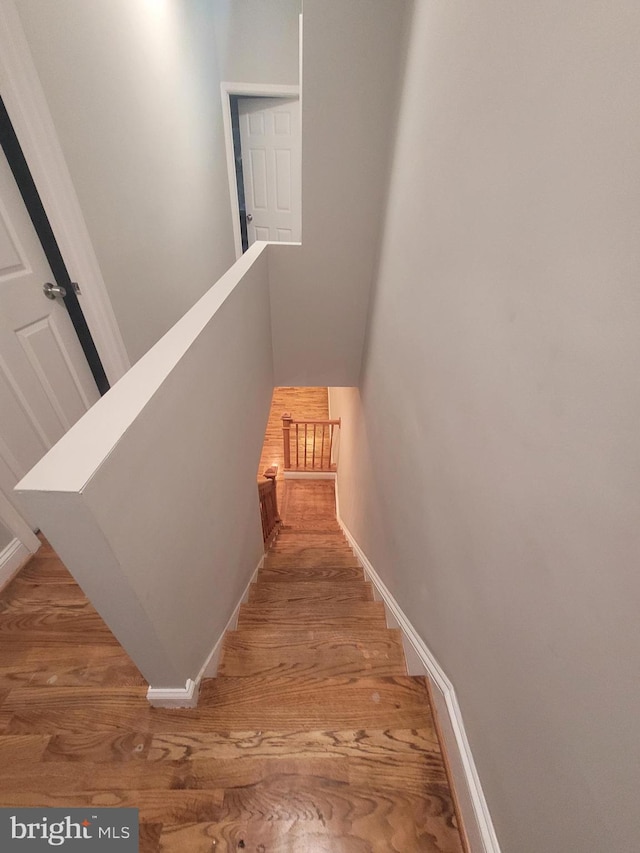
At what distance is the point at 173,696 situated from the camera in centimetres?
99

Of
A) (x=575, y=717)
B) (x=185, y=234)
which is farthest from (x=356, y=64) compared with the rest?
(x=575, y=717)

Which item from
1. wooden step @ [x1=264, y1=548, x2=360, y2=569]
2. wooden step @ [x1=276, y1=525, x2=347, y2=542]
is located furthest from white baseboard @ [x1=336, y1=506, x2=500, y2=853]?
wooden step @ [x1=276, y1=525, x2=347, y2=542]

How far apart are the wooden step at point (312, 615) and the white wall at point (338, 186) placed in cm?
176

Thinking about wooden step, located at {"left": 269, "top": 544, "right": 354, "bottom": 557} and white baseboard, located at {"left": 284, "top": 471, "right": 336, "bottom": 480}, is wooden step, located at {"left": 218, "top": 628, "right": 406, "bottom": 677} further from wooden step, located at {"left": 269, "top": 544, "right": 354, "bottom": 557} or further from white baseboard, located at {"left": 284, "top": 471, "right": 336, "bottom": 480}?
white baseboard, located at {"left": 284, "top": 471, "right": 336, "bottom": 480}

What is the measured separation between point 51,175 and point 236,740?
206 cm

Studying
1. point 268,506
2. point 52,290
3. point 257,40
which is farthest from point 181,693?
point 257,40

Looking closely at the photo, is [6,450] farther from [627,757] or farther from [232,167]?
[232,167]

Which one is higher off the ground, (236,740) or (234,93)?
(234,93)

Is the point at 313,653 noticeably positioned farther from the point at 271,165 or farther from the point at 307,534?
the point at 271,165

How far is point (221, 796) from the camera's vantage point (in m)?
0.86

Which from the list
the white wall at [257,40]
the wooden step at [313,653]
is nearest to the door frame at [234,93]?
the white wall at [257,40]

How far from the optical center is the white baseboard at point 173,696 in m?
0.99

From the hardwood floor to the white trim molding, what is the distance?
3.86 ft

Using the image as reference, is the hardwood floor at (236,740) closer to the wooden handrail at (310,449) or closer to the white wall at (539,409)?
the white wall at (539,409)
